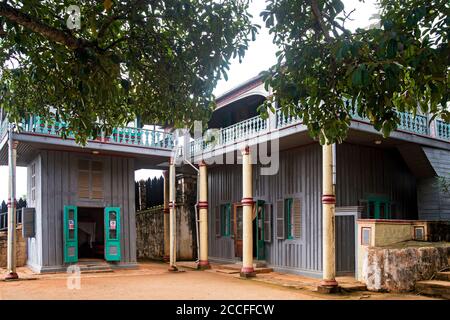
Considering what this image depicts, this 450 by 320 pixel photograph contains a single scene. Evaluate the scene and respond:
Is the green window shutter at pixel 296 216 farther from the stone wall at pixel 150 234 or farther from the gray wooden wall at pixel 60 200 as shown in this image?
the stone wall at pixel 150 234

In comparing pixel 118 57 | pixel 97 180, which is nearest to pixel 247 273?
pixel 97 180

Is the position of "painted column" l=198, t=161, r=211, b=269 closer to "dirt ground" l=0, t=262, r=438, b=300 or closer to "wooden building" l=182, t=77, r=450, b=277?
"wooden building" l=182, t=77, r=450, b=277

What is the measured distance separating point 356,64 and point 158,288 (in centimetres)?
783

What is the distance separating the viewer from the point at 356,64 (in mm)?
5348

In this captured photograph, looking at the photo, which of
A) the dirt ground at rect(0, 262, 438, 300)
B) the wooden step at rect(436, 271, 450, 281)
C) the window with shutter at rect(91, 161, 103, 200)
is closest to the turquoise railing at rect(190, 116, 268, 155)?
the window with shutter at rect(91, 161, 103, 200)

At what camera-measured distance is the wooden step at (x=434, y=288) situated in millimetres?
9531

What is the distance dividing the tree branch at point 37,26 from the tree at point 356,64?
2.30 meters

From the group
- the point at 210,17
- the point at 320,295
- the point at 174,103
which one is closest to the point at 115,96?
the point at 174,103

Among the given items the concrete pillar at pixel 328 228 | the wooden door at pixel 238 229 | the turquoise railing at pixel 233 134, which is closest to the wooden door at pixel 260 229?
the wooden door at pixel 238 229

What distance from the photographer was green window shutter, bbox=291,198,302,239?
14.0m

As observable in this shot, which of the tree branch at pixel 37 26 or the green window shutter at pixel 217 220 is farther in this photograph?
the green window shutter at pixel 217 220

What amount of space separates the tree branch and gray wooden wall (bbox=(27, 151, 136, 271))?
380 inches

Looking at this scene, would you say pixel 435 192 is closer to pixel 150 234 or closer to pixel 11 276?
pixel 11 276

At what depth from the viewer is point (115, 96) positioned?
6.30m
